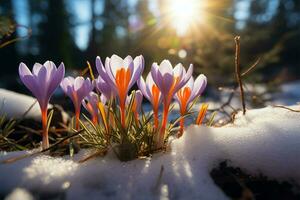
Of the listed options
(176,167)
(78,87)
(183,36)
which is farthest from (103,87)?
(183,36)

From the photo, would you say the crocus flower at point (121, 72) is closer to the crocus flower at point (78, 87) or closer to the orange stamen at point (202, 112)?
the crocus flower at point (78, 87)

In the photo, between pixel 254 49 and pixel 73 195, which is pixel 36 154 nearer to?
pixel 73 195

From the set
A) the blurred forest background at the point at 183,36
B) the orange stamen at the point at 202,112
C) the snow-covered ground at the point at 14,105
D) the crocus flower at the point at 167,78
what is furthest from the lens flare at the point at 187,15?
the crocus flower at the point at 167,78

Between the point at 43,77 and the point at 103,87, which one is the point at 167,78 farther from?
the point at 43,77

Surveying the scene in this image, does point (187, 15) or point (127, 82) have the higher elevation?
point (187, 15)

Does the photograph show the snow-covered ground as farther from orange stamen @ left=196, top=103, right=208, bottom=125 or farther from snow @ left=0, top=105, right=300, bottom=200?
orange stamen @ left=196, top=103, right=208, bottom=125

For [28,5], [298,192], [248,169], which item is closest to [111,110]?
[248,169]
